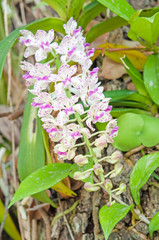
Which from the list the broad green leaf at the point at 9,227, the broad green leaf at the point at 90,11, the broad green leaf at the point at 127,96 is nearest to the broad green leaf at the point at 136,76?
the broad green leaf at the point at 127,96

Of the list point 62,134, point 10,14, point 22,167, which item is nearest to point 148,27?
point 62,134

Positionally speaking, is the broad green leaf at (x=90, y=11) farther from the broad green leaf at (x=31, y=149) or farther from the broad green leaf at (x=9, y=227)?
the broad green leaf at (x=9, y=227)

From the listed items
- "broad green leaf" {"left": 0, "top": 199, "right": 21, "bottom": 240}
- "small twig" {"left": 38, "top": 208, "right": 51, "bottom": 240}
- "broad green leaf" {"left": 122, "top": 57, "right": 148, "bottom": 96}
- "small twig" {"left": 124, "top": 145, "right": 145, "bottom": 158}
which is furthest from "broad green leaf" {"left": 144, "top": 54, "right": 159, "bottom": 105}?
"broad green leaf" {"left": 0, "top": 199, "right": 21, "bottom": 240}

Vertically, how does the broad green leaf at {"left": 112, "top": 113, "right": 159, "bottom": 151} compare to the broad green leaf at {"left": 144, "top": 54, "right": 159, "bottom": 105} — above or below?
below

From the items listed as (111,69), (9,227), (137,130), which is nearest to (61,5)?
(111,69)

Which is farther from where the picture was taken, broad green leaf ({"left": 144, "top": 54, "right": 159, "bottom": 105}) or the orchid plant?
broad green leaf ({"left": 144, "top": 54, "right": 159, "bottom": 105})

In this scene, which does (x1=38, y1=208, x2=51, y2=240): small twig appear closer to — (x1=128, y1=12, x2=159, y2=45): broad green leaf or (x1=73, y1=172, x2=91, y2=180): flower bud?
(x1=73, y1=172, x2=91, y2=180): flower bud

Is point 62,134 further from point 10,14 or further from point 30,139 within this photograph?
point 10,14
